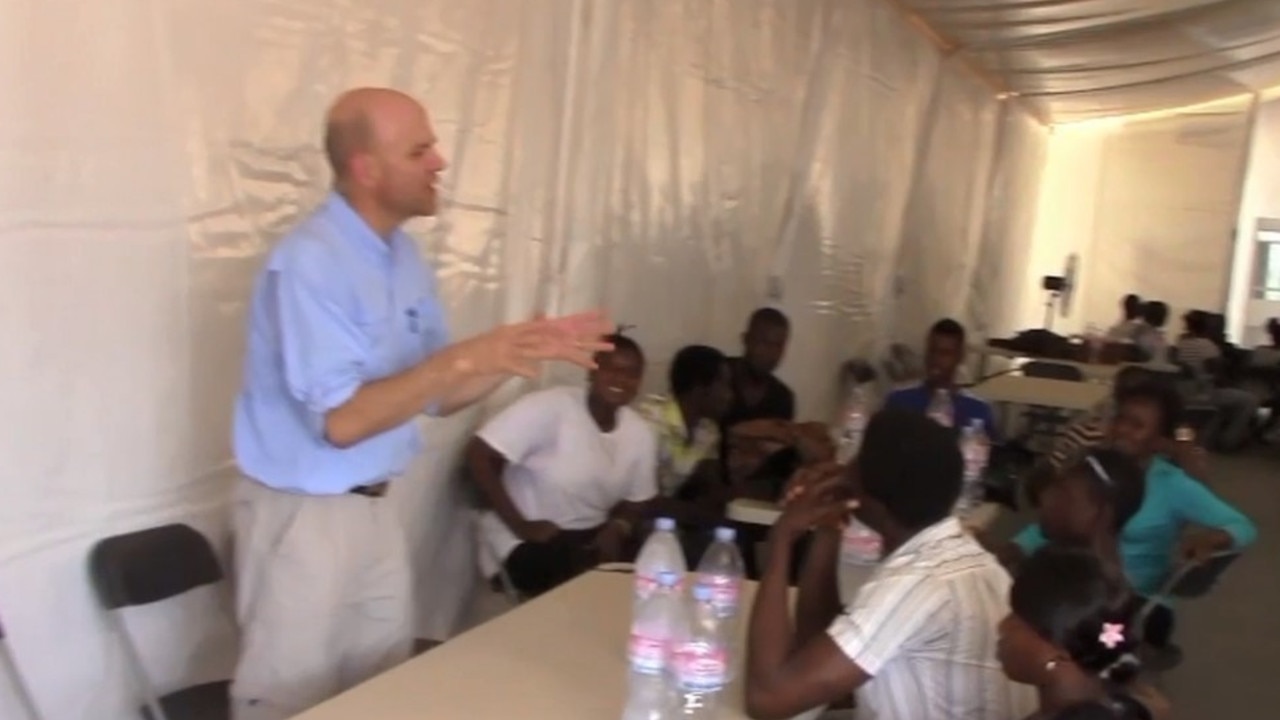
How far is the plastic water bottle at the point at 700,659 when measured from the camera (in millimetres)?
2066

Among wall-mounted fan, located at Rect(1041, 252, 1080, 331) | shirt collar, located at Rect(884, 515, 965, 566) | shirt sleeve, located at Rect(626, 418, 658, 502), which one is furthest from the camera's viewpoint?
wall-mounted fan, located at Rect(1041, 252, 1080, 331)

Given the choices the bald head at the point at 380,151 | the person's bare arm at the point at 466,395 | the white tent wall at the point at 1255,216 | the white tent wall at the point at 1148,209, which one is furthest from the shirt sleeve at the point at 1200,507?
the white tent wall at the point at 1255,216

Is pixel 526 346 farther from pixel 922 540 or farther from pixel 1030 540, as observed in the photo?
pixel 1030 540

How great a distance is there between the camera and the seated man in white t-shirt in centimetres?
383

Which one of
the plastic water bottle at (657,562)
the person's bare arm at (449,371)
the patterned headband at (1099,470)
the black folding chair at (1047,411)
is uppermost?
the person's bare arm at (449,371)

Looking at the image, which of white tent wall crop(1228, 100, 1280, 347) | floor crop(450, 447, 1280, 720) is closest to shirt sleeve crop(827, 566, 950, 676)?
floor crop(450, 447, 1280, 720)

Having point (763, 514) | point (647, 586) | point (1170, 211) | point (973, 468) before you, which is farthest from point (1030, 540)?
A: point (1170, 211)

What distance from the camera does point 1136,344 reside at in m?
10.6

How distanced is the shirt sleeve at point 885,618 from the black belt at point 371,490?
996 mm

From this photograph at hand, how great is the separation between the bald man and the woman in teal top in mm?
1861

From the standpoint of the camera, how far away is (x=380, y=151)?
256 cm

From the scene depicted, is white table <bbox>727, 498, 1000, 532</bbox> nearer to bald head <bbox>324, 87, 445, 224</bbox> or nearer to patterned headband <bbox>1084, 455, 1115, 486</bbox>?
patterned headband <bbox>1084, 455, 1115, 486</bbox>

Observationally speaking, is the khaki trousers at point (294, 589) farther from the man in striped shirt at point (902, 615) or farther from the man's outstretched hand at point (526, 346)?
the man in striped shirt at point (902, 615)

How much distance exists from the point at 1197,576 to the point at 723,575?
185 centimetres
